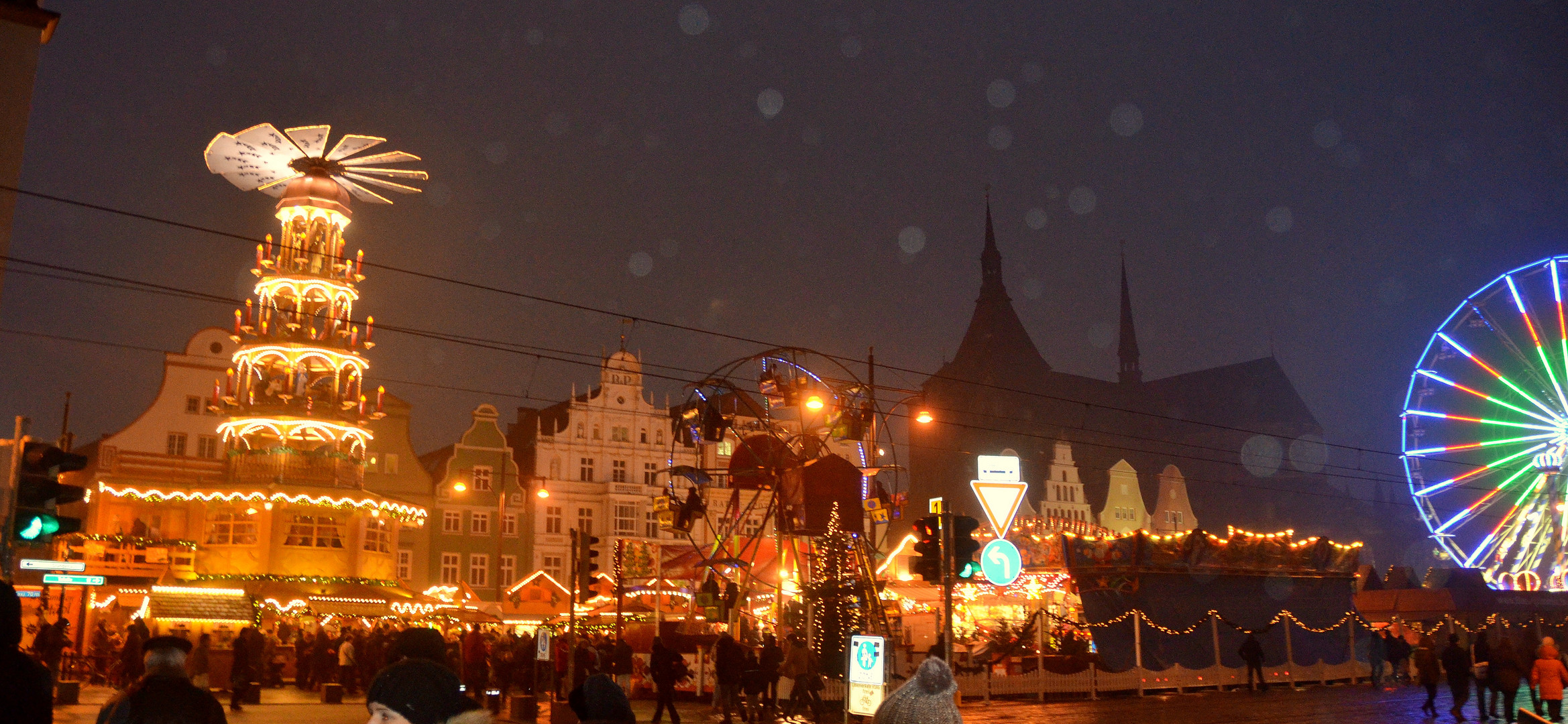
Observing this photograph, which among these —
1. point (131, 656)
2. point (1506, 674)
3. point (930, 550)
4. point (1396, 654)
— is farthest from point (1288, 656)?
point (131, 656)

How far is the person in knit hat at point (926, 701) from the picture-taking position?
5840 millimetres

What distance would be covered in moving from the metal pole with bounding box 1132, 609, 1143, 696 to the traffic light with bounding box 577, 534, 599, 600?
1475 cm

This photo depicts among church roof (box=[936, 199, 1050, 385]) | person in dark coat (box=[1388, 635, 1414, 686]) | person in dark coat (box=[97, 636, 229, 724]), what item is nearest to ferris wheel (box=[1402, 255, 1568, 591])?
person in dark coat (box=[1388, 635, 1414, 686])

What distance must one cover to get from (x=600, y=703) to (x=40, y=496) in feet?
26.6

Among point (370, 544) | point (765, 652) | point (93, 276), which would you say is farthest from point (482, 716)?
point (370, 544)

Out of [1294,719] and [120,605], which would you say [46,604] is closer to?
[120,605]

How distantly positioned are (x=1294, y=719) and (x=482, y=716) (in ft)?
64.8

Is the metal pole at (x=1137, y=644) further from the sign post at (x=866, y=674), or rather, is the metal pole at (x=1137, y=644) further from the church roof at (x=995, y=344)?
the church roof at (x=995, y=344)

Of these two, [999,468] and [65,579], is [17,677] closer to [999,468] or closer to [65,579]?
[999,468]

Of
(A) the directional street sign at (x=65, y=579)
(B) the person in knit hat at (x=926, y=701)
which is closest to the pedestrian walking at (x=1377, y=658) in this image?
(A) the directional street sign at (x=65, y=579)

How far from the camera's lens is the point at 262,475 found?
3834 cm

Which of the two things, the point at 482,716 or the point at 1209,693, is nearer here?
the point at 482,716

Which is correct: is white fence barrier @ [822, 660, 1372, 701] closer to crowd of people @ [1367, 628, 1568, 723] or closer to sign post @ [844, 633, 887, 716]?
crowd of people @ [1367, 628, 1568, 723]

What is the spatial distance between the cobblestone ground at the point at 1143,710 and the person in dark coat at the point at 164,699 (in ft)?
48.8
